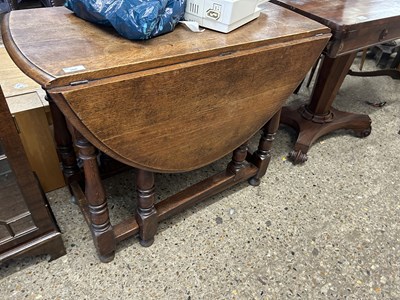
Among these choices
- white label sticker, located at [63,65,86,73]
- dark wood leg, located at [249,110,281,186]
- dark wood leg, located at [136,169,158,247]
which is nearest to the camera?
white label sticker, located at [63,65,86,73]

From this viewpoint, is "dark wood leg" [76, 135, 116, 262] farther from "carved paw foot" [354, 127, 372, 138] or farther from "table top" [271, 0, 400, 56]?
"carved paw foot" [354, 127, 372, 138]

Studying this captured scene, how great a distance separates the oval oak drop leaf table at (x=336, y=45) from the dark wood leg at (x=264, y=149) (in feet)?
0.96

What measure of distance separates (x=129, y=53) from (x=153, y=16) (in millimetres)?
124

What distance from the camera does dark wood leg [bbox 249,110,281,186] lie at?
142 cm

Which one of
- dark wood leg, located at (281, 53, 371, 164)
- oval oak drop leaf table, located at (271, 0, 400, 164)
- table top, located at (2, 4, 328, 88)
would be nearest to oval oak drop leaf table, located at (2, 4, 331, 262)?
table top, located at (2, 4, 328, 88)

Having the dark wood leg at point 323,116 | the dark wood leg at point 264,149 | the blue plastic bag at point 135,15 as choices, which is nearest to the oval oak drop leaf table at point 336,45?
the dark wood leg at point 323,116

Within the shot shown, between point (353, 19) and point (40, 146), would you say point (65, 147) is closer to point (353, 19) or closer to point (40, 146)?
point (40, 146)

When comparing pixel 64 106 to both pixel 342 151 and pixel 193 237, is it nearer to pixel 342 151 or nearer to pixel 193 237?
pixel 193 237

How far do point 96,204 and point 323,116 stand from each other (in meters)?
1.41

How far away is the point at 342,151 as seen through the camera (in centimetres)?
188

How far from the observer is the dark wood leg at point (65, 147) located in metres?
1.20

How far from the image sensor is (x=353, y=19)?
1257 mm

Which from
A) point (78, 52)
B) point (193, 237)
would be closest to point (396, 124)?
point (193, 237)

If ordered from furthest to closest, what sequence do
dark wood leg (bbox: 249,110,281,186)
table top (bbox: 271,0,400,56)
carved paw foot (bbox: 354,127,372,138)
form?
1. carved paw foot (bbox: 354,127,372,138)
2. dark wood leg (bbox: 249,110,281,186)
3. table top (bbox: 271,0,400,56)
